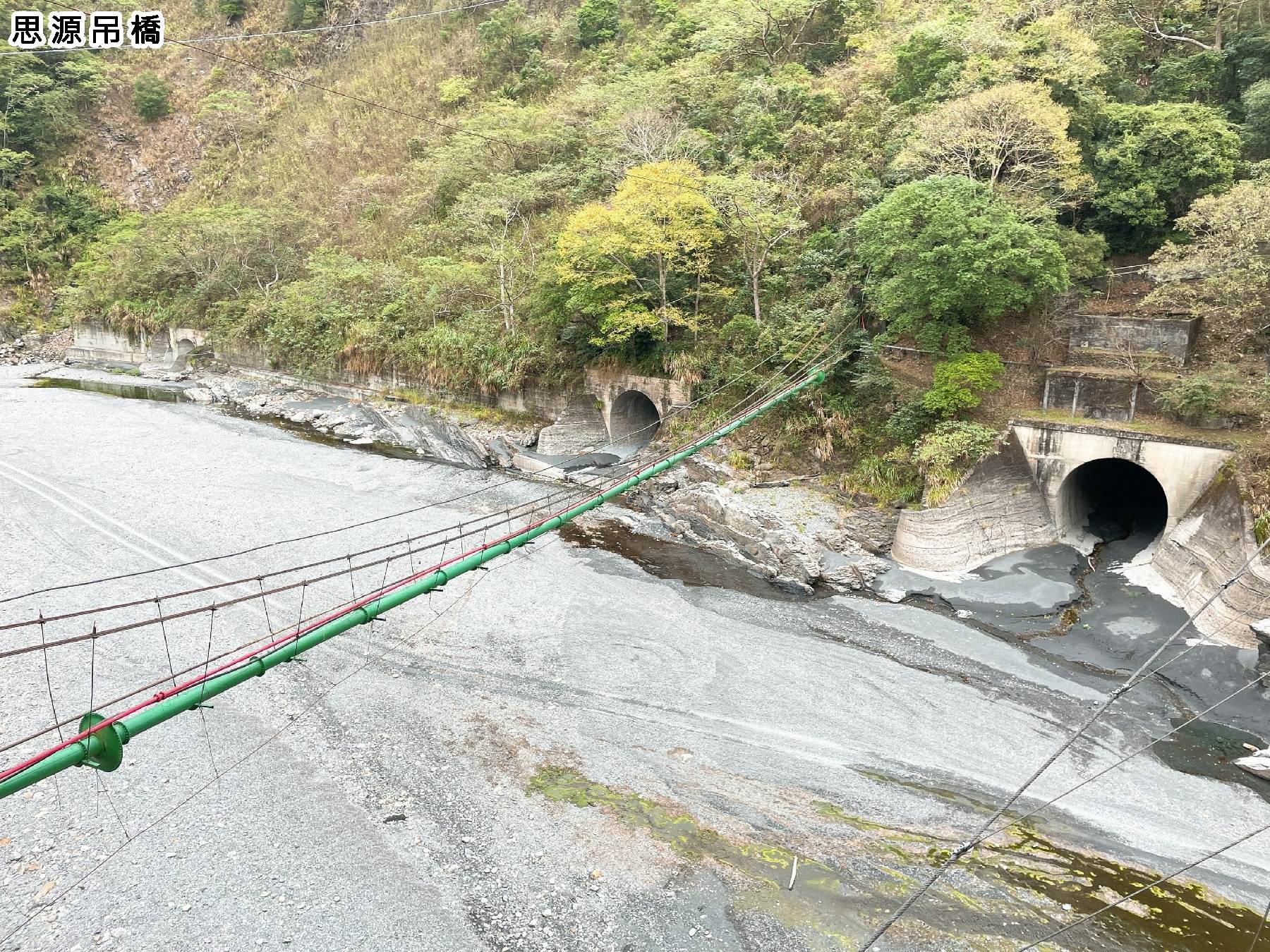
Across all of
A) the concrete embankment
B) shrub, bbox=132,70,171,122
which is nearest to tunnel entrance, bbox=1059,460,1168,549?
the concrete embankment

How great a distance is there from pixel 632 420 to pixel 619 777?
16.7 metres

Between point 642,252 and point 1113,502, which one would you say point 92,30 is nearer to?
point 642,252

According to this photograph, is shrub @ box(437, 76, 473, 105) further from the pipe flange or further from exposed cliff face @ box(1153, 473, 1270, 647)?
the pipe flange

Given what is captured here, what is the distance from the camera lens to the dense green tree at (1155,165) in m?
17.9

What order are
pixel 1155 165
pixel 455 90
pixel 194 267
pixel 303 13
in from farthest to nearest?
pixel 303 13 < pixel 455 90 < pixel 194 267 < pixel 1155 165

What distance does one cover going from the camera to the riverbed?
831 centimetres

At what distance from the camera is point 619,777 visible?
1059cm

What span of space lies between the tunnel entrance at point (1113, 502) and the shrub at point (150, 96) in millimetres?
67640

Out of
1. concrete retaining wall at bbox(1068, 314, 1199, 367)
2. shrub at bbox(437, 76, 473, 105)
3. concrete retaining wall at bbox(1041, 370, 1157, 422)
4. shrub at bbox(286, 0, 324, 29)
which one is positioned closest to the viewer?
concrete retaining wall at bbox(1041, 370, 1157, 422)

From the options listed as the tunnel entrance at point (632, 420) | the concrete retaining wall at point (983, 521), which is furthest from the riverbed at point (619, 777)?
the tunnel entrance at point (632, 420)

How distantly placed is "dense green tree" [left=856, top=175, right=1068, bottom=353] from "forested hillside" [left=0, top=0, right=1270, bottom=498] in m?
0.08

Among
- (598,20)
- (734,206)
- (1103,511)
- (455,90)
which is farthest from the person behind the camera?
(455,90)

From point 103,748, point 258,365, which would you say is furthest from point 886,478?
point 258,365

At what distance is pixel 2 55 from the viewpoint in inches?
1891
